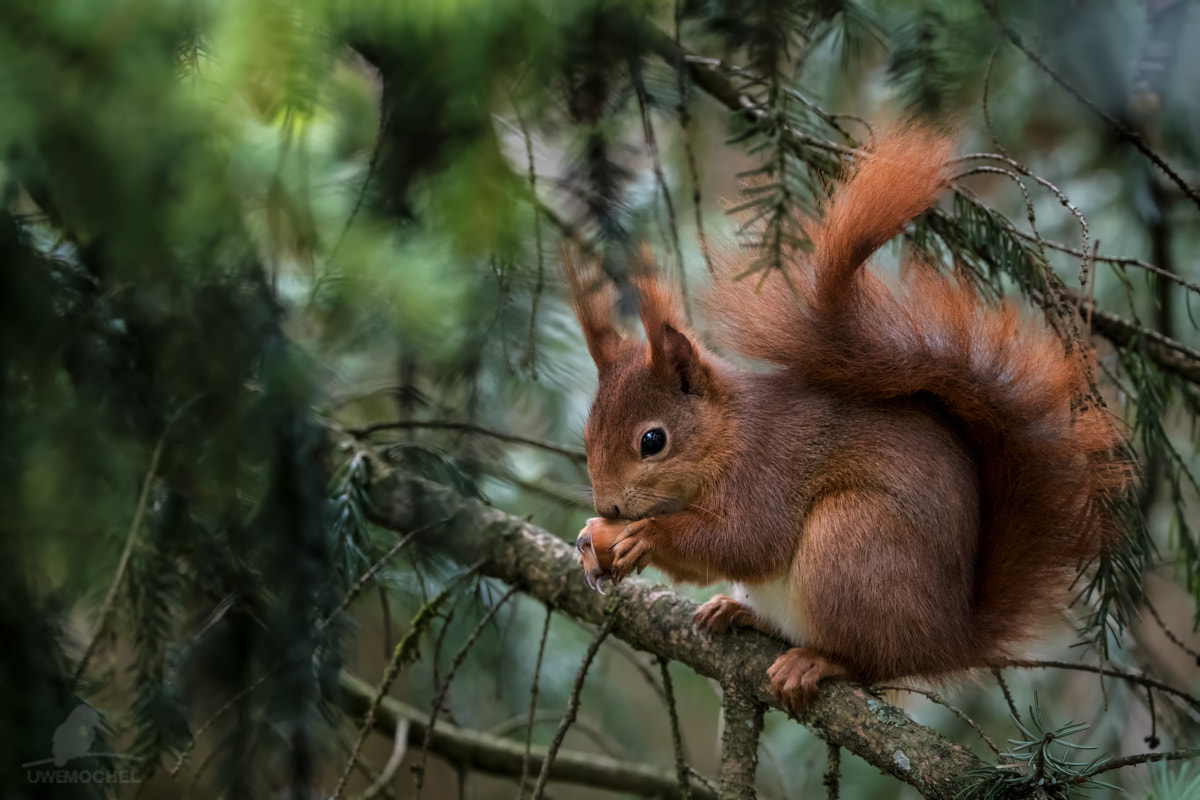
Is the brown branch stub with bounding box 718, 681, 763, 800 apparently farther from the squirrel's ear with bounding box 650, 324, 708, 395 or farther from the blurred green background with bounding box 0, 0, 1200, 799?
the squirrel's ear with bounding box 650, 324, 708, 395

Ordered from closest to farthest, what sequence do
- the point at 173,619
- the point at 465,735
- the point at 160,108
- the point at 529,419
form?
the point at 160,108
the point at 173,619
the point at 465,735
the point at 529,419

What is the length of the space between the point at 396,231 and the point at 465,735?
58.6 inches

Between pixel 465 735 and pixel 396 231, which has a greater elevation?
pixel 396 231

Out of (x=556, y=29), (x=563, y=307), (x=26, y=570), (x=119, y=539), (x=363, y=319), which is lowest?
(x=26, y=570)

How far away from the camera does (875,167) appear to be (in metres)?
1.14

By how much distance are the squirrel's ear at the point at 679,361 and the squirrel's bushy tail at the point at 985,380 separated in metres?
0.14

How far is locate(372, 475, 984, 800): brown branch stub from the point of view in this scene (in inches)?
43.3

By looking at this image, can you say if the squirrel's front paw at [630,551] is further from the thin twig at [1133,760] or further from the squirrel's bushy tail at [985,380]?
the thin twig at [1133,760]

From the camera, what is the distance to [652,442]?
1577 mm

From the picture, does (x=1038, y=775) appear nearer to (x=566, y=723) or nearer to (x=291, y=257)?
(x=566, y=723)

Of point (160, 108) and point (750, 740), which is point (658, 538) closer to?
point (750, 740)

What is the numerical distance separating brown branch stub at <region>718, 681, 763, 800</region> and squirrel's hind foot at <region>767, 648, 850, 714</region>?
3.1 inches

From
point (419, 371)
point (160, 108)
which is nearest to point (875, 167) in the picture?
point (160, 108)

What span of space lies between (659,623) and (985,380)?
68cm
